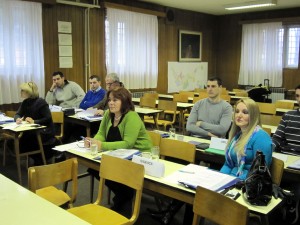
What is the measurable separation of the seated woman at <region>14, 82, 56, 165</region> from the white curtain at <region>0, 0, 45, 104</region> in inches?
57.6

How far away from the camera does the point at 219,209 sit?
1748 millimetres

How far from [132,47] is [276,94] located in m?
4.11

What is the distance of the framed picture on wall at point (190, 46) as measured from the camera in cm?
920

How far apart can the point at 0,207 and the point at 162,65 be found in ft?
23.6

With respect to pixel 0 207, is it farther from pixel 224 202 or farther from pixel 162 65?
pixel 162 65

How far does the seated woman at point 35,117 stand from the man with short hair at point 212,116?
5.96ft

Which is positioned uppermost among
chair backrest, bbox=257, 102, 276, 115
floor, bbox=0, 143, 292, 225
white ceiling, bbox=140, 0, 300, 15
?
white ceiling, bbox=140, 0, 300, 15

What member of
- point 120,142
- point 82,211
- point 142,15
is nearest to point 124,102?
point 120,142

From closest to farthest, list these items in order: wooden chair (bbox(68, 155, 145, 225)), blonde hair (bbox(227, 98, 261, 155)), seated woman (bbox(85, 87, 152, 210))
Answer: wooden chair (bbox(68, 155, 145, 225))
blonde hair (bbox(227, 98, 261, 155))
seated woman (bbox(85, 87, 152, 210))

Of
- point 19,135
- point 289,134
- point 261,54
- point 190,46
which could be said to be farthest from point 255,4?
point 19,135

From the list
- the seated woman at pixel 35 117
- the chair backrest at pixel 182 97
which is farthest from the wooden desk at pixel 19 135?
the chair backrest at pixel 182 97

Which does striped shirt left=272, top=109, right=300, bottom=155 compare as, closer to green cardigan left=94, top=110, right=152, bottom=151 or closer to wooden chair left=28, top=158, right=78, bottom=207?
green cardigan left=94, top=110, right=152, bottom=151

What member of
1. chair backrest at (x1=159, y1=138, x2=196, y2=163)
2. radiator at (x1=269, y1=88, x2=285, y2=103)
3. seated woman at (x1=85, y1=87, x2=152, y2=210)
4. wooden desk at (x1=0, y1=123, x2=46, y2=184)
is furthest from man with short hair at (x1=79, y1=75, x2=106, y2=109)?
radiator at (x1=269, y1=88, x2=285, y2=103)

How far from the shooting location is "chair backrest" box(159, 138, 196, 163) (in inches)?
112
